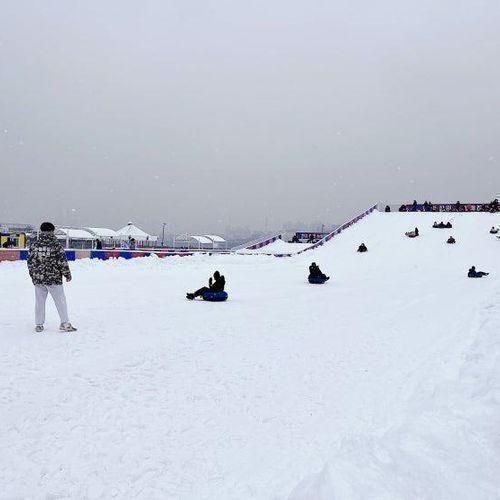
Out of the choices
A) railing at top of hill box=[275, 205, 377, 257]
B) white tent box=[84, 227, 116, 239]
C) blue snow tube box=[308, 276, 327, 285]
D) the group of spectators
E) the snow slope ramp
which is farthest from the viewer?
white tent box=[84, 227, 116, 239]

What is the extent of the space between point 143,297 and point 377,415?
8.15 m

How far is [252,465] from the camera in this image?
10.3 ft

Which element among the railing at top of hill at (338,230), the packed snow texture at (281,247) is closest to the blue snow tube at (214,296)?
the railing at top of hill at (338,230)

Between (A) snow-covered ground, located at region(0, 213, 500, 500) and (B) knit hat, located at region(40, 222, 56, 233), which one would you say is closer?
(A) snow-covered ground, located at region(0, 213, 500, 500)

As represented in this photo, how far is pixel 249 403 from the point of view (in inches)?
167

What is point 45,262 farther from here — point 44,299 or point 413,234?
point 413,234

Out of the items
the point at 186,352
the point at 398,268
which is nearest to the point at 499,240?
the point at 398,268

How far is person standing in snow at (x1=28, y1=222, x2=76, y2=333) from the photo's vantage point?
264 inches

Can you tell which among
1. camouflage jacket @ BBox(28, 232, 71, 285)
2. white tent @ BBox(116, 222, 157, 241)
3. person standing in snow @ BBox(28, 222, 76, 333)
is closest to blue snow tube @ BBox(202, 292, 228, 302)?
person standing in snow @ BBox(28, 222, 76, 333)

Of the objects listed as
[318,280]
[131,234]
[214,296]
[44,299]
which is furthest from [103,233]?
[44,299]

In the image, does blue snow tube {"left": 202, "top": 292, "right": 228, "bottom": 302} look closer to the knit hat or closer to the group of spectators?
the knit hat

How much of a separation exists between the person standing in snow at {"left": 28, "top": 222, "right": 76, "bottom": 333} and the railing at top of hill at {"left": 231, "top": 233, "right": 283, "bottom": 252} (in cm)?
3050

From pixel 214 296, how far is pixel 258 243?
30.2 m

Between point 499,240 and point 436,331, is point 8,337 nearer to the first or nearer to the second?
point 436,331
